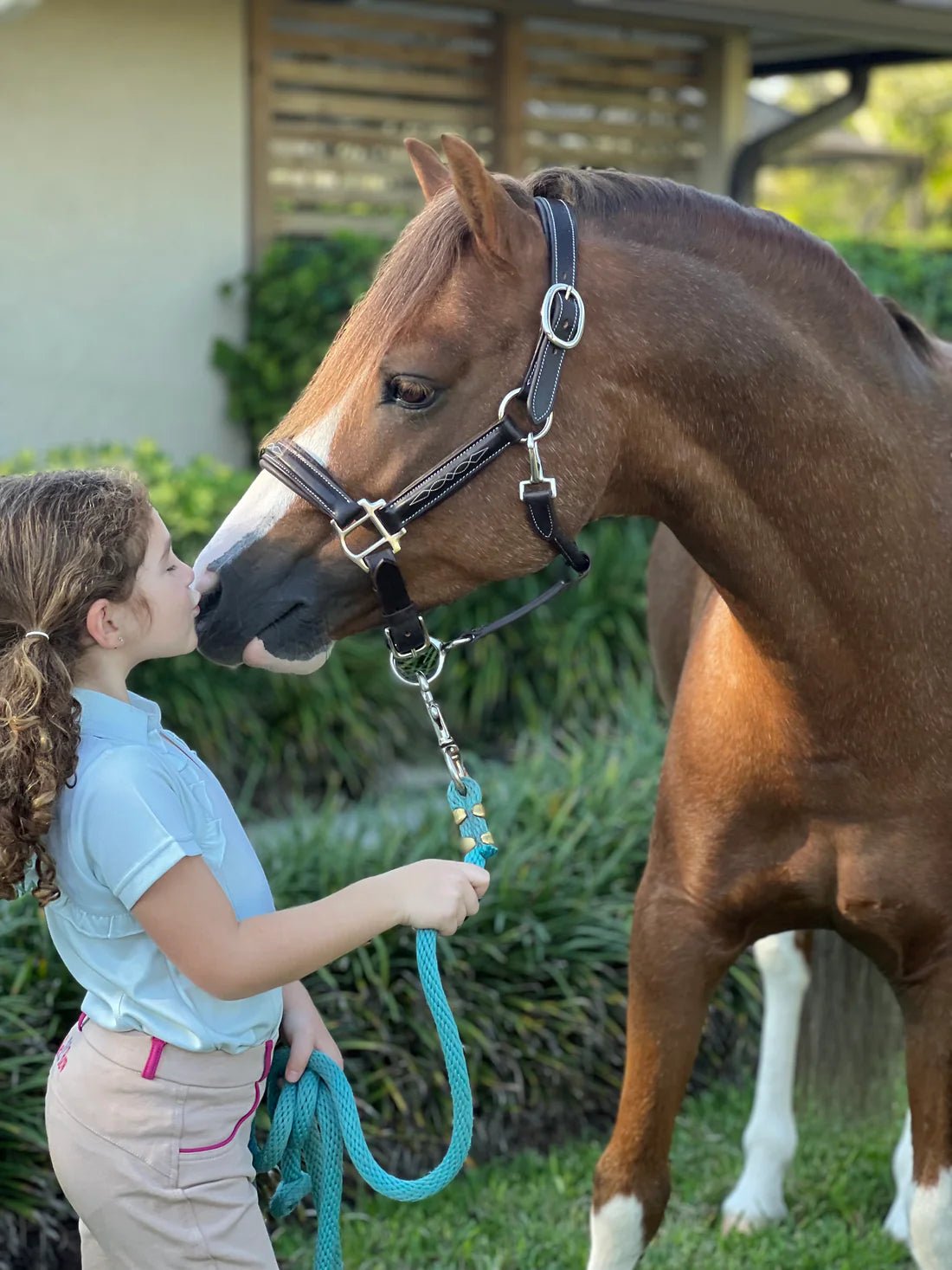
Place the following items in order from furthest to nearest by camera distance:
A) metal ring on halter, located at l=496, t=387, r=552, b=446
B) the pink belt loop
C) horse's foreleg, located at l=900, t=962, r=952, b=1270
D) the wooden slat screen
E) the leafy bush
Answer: the wooden slat screen < the leafy bush < horse's foreleg, located at l=900, t=962, r=952, b=1270 < metal ring on halter, located at l=496, t=387, r=552, b=446 < the pink belt loop

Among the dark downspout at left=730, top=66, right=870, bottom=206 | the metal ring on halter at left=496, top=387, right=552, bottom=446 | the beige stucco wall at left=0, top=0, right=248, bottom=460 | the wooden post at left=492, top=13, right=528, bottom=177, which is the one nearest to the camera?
the metal ring on halter at left=496, top=387, right=552, bottom=446

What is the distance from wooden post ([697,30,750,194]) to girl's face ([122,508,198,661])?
7466mm

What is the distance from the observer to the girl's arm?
180 centimetres

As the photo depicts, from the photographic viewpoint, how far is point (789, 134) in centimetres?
893

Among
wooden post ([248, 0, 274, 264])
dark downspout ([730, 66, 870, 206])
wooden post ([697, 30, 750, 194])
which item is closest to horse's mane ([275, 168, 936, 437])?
wooden post ([248, 0, 274, 264])

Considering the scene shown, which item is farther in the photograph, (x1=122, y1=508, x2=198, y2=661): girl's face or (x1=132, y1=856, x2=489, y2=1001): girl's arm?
(x1=122, y1=508, x2=198, y2=661): girl's face

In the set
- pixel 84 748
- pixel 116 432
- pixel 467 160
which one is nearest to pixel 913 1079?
pixel 84 748

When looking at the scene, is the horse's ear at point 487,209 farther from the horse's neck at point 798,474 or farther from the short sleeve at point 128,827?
the short sleeve at point 128,827

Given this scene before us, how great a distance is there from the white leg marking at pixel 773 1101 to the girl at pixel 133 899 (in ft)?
5.49

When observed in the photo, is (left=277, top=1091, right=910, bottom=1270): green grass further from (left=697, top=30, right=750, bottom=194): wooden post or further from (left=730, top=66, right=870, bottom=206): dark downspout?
(left=697, top=30, right=750, bottom=194): wooden post

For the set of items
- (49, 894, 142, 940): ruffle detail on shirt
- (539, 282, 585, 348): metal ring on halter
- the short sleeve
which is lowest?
(49, 894, 142, 940): ruffle detail on shirt

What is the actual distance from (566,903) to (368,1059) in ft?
2.27

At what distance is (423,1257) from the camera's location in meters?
3.11

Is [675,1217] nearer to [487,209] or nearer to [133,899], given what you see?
[133,899]
